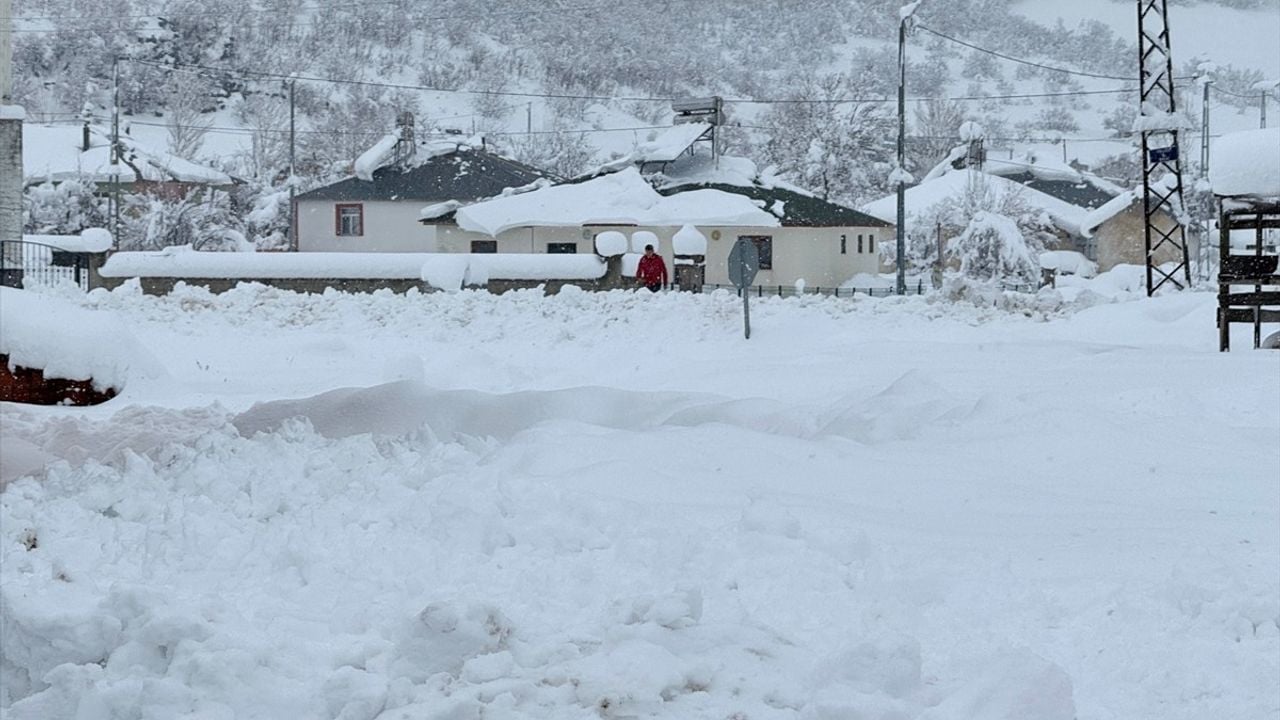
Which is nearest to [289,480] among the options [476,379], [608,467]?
[608,467]

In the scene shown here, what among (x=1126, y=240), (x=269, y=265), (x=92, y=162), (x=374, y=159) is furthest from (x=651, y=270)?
(x=92, y=162)

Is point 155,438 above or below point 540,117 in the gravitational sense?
below

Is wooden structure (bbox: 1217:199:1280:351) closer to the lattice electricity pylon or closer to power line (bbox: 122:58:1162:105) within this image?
the lattice electricity pylon

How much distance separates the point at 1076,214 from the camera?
6234cm

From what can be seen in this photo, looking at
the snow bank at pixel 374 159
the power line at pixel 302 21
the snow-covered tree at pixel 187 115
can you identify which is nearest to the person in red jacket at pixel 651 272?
the snow bank at pixel 374 159

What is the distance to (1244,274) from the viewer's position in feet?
48.2

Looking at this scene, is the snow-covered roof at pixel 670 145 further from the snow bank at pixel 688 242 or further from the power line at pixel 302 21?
the power line at pixel 302 21

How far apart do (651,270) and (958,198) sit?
30.2m

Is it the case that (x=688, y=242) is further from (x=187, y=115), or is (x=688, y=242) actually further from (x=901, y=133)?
(x=187, y=115)

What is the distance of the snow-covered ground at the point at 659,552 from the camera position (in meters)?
4.65

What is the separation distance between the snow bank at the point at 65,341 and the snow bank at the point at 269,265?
638 inches

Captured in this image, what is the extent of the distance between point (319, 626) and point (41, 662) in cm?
93

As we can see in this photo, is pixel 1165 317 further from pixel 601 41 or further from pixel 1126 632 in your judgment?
pixel 601 41

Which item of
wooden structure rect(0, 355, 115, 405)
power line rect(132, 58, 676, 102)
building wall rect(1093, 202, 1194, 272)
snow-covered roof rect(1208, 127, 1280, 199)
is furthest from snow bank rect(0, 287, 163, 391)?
power line rect(132, 58, 676, 102)
